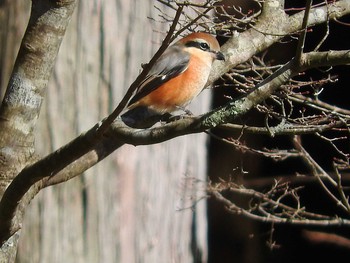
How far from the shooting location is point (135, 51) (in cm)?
369

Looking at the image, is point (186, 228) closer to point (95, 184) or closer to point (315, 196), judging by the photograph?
point (95, 184)

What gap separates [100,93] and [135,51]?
0.97 feet

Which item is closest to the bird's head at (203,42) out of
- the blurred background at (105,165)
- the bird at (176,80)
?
the bird at (176,80)

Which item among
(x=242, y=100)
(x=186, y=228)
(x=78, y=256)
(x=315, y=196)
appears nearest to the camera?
(x=242, y=100)

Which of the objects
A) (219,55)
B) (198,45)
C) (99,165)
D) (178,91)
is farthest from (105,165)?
(219,55)

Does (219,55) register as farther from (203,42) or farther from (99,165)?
(99,165)

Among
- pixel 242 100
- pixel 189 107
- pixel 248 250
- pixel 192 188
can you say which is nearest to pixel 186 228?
pixel 192 188

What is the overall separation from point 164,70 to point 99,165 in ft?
1.93

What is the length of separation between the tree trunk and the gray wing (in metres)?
0.11

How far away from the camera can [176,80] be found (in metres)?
3.55

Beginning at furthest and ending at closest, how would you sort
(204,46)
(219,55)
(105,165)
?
(105,165), (204,46), (219,55)

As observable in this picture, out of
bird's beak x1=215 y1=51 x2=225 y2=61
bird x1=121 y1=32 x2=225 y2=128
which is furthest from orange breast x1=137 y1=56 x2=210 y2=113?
bird's beak x1=215 y1=51 x2=225 y2=61

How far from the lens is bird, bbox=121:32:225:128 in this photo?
11.0ft

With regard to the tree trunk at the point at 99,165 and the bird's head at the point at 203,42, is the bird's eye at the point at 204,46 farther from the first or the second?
the tree trunk at the point at 99,165
